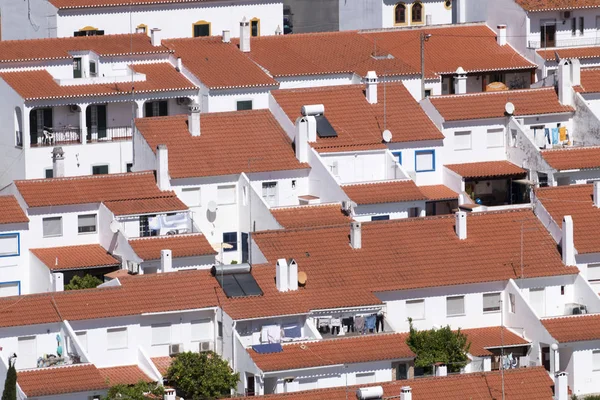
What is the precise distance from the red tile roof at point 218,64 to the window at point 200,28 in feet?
12.4

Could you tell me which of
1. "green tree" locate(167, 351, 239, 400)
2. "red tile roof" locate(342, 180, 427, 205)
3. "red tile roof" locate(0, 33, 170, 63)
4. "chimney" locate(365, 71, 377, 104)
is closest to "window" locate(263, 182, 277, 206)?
"red tile roof" locate(342, 180, 427, 205)

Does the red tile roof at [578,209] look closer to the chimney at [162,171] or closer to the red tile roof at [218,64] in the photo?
the chimney at [162,171]

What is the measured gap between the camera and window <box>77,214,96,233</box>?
94.2 metres

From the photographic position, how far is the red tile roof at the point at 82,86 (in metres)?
101

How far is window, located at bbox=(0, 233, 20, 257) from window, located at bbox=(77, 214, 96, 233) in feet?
8.32

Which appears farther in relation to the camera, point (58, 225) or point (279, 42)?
point (279, 42)

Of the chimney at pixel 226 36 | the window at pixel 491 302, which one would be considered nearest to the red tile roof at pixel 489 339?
the window at pixel 491 302

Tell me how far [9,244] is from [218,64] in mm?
16831

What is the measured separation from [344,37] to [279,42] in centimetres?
323

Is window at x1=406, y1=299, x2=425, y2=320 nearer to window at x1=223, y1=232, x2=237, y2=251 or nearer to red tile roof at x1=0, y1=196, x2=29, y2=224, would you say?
window at x1=223, y1=232, x2=237, y2=251

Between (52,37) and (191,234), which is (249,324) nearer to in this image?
(191,234)

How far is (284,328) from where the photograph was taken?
8475cm

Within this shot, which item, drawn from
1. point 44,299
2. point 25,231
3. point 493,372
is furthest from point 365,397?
point 25,231

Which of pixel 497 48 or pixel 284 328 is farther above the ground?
pixel 497 48
